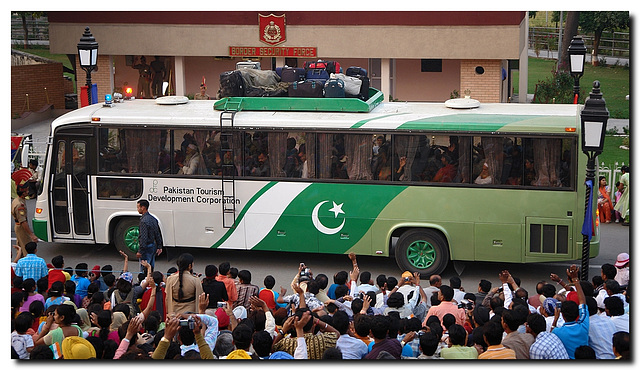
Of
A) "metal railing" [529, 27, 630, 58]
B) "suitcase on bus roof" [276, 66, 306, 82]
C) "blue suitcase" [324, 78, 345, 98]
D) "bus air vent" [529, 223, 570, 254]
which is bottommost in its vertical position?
"bus air vent" [529, 223, 570, 254]

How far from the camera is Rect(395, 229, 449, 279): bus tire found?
1375 cm

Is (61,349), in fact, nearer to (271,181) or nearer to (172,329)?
(172,329)

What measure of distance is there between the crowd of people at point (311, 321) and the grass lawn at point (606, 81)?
21397 millimetres

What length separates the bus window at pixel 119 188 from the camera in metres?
14.6

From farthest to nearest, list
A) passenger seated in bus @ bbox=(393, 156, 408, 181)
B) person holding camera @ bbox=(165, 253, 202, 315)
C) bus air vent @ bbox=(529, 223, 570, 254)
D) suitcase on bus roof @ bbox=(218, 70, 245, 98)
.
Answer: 1. suitcase on bus roof @ bbox=(218, 70, 245, 98)
2. passenger seated in bus @ bbox=(393, 156, 408, 181)
3. bus air vent @ bbox=(529, 223, 570, 254)
4. person holding camera @ bbox=(165, 253, 202, 315)

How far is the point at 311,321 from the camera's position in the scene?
7957 millimetres

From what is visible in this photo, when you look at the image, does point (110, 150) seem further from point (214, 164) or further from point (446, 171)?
point (446, 171)

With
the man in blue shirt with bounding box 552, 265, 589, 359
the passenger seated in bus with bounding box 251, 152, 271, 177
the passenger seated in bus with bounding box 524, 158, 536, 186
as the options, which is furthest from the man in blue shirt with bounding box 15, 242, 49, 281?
the passenger seated in bus with bounding box 524, 158, 536, 186

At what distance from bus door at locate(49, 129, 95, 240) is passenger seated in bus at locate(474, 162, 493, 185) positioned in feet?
21.5

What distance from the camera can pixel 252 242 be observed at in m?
14.4

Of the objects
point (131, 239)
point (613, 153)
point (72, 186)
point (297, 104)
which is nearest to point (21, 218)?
point (72, 186)

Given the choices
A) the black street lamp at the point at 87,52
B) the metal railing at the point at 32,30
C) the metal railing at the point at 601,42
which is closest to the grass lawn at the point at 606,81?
the metal railing at the point at 601,42

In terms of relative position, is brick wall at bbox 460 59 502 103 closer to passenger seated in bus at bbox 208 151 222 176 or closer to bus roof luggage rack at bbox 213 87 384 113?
bus roof luggage rack at bbox 213 87 384 113

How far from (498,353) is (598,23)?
110ft
